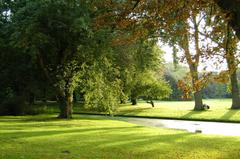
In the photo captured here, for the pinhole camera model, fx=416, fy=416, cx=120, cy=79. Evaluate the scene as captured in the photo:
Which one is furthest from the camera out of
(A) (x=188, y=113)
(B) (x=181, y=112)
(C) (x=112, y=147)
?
(B) (x=181, y=112)

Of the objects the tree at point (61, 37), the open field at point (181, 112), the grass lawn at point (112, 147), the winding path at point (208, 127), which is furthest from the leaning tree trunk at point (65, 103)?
the grass lawn at point (112, 147)

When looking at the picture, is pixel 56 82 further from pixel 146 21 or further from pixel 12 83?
pixel 146 21

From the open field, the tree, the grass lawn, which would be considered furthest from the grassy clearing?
the grass lawn

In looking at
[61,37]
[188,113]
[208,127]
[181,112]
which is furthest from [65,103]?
[181,112]

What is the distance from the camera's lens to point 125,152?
1400 cm

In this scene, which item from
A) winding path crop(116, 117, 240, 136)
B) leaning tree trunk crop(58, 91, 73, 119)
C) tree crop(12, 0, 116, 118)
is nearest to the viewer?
winding path crop(116, 117, 240, 136)

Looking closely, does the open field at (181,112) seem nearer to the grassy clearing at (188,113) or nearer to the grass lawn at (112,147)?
the grassy clearing at (188,113)

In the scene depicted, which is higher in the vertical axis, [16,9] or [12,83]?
[16,9]

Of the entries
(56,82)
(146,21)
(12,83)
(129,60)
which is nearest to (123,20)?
(146,21)

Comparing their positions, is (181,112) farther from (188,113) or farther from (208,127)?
(208,127)

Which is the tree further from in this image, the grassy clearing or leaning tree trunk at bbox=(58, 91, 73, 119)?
the grassy clearing

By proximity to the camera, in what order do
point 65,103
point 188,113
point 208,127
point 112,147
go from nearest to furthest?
point 112,147
point 208,127
point 65,103
point 188,113

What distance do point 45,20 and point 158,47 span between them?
1609cm

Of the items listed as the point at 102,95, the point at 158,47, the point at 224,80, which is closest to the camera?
the point at 224,80
